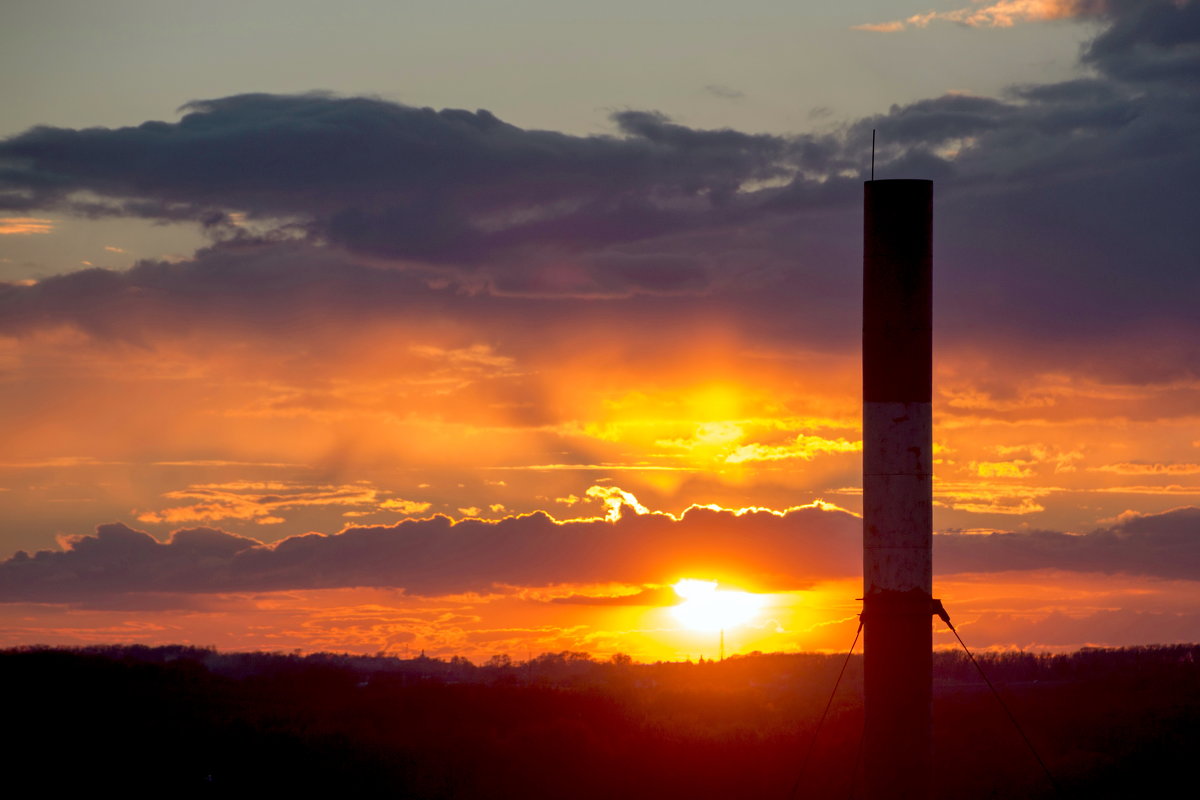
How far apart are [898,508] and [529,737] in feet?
70.0

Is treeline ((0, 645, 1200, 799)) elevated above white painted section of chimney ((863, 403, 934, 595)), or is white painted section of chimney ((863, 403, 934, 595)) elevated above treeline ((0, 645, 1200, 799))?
white painted section of chimney ((863, 403, 934, 595))

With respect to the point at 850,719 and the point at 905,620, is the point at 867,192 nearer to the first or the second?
the point at 905,620

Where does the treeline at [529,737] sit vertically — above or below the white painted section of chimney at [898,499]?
below

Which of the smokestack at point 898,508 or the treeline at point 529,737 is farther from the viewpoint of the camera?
the treeline at point 529,737

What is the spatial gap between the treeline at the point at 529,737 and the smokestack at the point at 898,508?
3926 mm

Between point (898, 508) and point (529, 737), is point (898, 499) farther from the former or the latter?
point (529, 737)

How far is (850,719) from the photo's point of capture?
149 feet

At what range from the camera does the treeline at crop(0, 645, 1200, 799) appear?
124 ft

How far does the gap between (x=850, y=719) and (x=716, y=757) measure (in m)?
5.46

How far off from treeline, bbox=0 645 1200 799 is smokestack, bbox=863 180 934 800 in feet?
12.9

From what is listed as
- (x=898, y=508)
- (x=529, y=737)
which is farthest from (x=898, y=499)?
(x=529, y=737)

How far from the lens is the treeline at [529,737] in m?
37.9

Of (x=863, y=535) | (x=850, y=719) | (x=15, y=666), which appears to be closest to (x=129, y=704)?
(x=15, y=666)

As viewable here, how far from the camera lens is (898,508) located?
2733 cm
